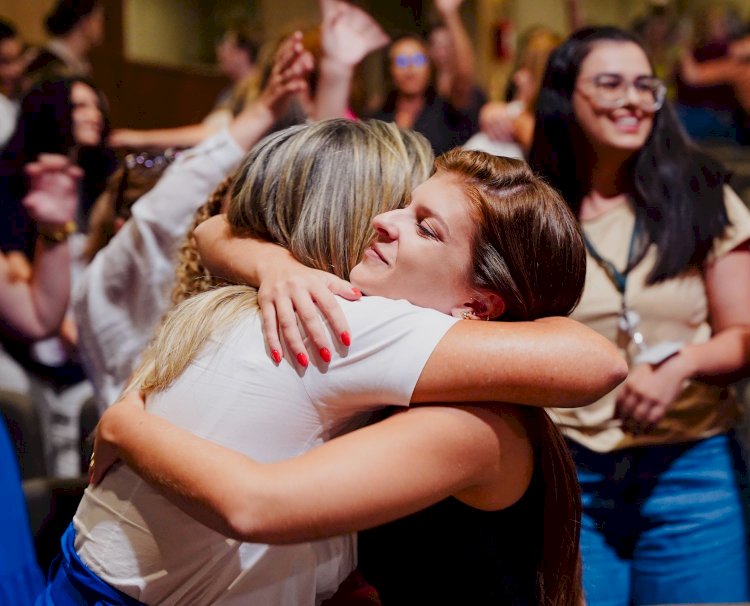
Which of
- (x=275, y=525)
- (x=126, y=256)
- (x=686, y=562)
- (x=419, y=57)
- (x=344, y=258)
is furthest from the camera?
(x=419, y=57)

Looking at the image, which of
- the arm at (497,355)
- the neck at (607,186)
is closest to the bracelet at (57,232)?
the neck at (607,186)

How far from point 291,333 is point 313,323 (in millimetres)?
28

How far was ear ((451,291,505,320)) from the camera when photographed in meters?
1.21

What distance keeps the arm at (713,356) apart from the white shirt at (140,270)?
982 millimetres

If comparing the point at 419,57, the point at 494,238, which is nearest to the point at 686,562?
the point at 494,238

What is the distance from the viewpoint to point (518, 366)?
1.07 m

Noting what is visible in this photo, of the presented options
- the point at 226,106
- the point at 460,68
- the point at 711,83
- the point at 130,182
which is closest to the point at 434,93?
the point at 460,68

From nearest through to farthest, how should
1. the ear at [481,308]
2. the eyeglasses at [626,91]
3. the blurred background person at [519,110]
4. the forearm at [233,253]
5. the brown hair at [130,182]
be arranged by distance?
the ear at [481,308] → the forearm at [233,253] → the eyeglasses at [626,91] → the brown hair at [130,182] → the blurred background person at [519,110]

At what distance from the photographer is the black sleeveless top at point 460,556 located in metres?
1.24

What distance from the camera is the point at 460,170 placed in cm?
124

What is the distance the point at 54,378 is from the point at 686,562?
73.1 inches

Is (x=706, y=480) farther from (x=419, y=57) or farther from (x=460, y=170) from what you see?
(x=419, y=57)

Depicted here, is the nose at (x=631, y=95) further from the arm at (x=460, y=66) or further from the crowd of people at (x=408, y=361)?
the arm at (x=460, y=66)

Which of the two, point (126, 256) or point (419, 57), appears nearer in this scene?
point (126, 256)
